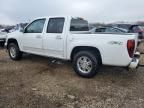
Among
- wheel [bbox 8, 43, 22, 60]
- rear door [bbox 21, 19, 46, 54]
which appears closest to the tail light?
rear door [bbox 21, 19, 46, 54]

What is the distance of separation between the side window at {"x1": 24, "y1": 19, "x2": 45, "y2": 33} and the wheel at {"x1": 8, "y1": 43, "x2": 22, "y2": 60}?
0.99m

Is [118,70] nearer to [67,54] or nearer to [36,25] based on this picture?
[67,54]

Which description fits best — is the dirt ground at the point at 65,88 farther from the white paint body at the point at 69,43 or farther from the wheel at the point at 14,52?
the wheel at the point at 14,52

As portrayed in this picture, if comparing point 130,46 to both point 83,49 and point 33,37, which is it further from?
point 33,37

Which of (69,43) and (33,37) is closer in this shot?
(69,43)

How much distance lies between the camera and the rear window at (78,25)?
6.83m

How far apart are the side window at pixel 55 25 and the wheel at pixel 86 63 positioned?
3.74 ft

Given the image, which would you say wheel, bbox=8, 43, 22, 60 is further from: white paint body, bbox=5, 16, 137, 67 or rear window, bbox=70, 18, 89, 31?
rear window, bbox=70, 18, 89, 31

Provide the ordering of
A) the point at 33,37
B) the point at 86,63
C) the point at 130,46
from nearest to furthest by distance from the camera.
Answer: the point at 130,46
the point at 86,63
the point at 33,37

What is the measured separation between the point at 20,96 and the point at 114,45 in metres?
2.69

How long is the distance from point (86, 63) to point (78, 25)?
1598mm

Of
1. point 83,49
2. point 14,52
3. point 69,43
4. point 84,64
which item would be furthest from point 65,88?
point 14,52

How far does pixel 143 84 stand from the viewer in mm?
5805

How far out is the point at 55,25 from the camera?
23.1 feet
